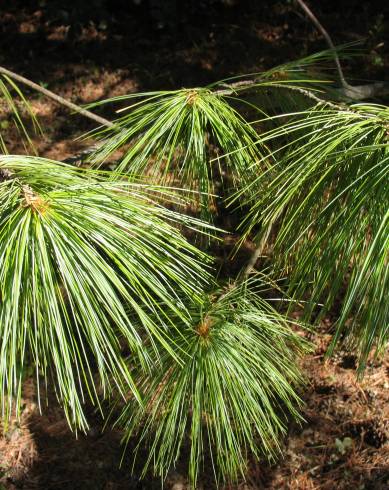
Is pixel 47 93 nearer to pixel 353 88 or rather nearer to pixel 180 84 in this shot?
pixel 353 88

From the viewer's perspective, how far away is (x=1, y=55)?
3904 mm

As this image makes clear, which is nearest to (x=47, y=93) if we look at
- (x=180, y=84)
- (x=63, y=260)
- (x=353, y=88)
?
(x=63, y=260)

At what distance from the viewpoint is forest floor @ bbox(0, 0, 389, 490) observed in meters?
2.05

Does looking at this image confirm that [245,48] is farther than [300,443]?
Yes

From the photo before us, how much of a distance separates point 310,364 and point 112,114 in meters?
1.91

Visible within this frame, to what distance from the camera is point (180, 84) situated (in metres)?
3.51

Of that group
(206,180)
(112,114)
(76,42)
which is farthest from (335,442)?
(76,42)

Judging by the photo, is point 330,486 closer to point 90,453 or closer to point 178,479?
point 178,479

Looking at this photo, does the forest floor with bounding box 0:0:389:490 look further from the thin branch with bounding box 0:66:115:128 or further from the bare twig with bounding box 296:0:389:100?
the thin branch with bounding box 0:66:115:128

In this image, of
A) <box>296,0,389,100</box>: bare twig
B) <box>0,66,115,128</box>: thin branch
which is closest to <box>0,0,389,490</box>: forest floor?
<box>296,0,389,100</box>: bare twig

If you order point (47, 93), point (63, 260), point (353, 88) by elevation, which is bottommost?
point (63, 260)

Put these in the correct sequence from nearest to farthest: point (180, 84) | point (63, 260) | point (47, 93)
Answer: point (63, 260) → point (47, 93) → point (180, 84)

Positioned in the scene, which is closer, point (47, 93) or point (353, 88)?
point (47, 93)

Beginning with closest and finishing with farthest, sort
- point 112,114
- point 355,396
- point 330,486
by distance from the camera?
point 330,486 < point 355,396 < point 112,114
